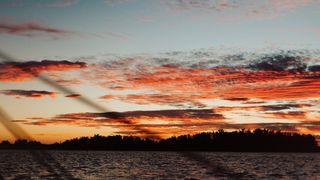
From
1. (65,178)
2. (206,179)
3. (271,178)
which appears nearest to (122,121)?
(206,179)

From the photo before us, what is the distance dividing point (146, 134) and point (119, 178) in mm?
76293

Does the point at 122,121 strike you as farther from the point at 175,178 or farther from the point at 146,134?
the point at 175,178

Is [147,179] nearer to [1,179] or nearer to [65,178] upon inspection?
[65,178]

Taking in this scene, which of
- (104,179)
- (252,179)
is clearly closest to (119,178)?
(104,179)

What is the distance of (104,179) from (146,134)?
7522 centimetres

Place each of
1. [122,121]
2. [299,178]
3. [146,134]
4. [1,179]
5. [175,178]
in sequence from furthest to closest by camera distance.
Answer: [299,178]
[175,178]
[1,179]
[146,134]
[122,121]

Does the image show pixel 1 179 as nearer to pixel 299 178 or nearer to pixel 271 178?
pixel 271 178

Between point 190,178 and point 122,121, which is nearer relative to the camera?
point 122,121

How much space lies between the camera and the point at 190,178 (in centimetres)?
8356

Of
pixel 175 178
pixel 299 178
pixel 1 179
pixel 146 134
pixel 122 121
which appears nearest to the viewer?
pixel 122 121

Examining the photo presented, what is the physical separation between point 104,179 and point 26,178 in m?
13.4

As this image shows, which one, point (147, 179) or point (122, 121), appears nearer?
point (122, 121)

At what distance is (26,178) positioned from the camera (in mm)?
81312

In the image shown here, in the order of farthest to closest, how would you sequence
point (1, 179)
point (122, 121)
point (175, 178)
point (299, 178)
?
point (299, 178) → point (175, 178) → point (1, 179) → point (122, 121)
